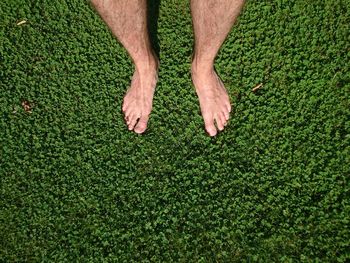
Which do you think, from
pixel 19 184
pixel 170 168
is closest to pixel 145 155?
pixel 170 168

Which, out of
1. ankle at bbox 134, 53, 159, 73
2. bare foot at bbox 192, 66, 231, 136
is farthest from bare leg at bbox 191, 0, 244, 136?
ankle at bbox 134, 53, 159, 73

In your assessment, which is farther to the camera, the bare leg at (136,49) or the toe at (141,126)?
the toe at (141,126)

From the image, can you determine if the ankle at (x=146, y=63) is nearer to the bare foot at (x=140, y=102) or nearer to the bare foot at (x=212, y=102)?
the bare foot at (x=140, y=102)

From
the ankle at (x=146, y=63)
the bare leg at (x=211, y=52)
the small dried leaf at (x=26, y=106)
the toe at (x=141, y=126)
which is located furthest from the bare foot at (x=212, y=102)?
the small dried leaf at (x=26, y=106)

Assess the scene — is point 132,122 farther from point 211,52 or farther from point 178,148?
point 211,52

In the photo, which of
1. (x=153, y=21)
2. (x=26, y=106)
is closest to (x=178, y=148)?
(x=153, y=21)

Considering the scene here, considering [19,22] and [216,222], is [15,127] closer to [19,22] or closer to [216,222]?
[19,22]
